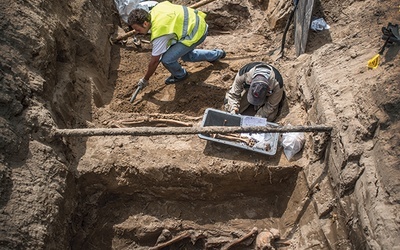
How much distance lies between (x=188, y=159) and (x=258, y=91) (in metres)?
1.28

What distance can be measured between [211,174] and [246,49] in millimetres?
2949

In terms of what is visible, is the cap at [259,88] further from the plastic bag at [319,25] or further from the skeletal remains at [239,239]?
the skeletal remains at [239,239]

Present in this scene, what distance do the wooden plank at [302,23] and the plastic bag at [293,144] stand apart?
170 cm

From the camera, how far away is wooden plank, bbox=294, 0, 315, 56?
5.00 m

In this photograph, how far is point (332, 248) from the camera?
11.8 ft

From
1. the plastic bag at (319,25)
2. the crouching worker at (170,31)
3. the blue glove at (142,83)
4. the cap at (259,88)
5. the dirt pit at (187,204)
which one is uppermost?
the plastic bag at (319,25)

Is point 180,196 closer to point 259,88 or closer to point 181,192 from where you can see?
point 181,192

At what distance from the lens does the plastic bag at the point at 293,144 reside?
4309 mm

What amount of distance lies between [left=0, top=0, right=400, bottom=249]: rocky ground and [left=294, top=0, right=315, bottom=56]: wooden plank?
0.63 feet

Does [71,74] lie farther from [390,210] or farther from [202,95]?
[390,210]

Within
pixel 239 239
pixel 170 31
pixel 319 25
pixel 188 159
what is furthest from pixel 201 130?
pixel 319 25

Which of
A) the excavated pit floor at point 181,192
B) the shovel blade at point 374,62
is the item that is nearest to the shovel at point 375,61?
the shovel blade at point 374,62

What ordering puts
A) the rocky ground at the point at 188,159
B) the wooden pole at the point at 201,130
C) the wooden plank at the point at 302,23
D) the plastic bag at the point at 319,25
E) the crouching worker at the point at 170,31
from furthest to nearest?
the plastic bag at the point at 319,25 → the crouching worker at the point at 170,31 → the wooden plank at the point at 302,23 → the wooden pole at the point at 201,130 → the rocky ground at the point at 188,159

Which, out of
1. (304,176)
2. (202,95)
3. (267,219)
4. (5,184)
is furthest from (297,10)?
(5,184)
